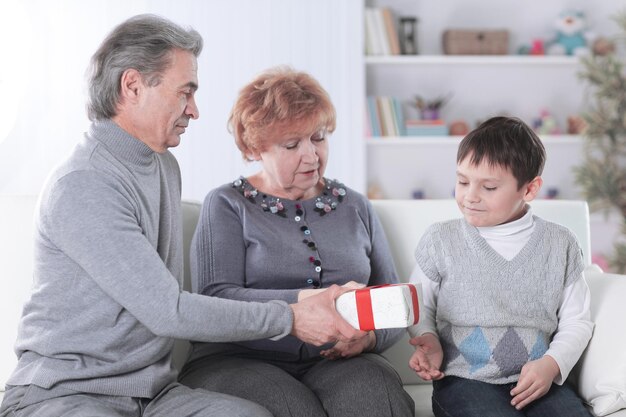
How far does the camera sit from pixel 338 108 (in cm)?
497

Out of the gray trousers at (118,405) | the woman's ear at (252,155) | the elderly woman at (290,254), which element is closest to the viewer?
the gray trousers at (118,405)

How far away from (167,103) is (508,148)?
2.33 ft

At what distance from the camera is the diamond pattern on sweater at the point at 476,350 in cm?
176

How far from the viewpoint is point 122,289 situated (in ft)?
4.85

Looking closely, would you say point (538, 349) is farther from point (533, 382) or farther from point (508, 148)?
point (508, 148)

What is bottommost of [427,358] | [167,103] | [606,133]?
[606,133]

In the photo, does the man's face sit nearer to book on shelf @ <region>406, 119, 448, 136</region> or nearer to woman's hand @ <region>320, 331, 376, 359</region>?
woman's hand @ <region>320, 331, 376, 359</region>

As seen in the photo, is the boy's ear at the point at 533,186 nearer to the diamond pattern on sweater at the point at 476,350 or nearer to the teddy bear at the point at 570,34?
the diamond pattern on sweater at the point at 476,350

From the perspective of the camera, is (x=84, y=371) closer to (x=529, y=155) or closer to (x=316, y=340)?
(x=316, y=340)

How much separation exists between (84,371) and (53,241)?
0.78ft

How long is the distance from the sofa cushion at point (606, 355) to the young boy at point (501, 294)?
0.10 ft

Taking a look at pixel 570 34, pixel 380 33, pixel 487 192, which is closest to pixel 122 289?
pixel 487 192

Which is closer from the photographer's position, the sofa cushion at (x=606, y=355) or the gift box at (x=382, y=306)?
the gift box at (x=382, y=306)

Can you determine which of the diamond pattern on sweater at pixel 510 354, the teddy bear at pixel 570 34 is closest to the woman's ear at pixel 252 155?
the diamond pattern on sweater at pixel 510 354
